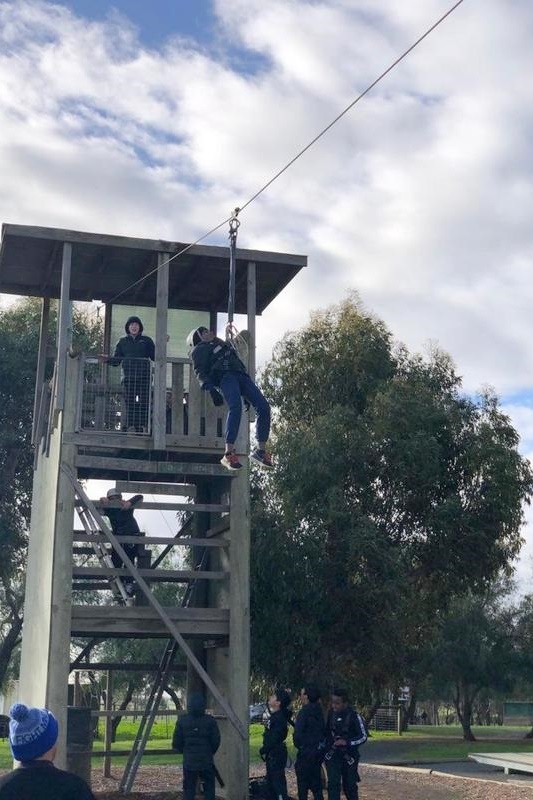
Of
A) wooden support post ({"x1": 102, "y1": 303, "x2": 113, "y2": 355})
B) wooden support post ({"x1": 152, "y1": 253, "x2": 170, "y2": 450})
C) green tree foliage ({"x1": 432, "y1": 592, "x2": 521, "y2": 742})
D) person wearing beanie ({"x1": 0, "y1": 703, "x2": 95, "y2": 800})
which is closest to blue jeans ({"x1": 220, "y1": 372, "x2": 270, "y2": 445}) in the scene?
wooden support post ({"x1": 152, "y1": 253, "x2": 170, "y2": 450})

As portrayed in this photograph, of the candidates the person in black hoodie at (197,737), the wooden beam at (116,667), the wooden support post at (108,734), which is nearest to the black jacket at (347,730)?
the person in black hoodie at (197,737)

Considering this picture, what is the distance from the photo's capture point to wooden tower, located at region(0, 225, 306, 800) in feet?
44.4

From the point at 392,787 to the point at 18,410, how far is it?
13945 mm

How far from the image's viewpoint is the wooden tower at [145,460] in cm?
1354

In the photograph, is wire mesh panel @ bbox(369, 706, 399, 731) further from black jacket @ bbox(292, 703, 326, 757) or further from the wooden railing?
the wooden railing

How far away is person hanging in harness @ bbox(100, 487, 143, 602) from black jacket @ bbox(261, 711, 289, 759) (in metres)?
2.57

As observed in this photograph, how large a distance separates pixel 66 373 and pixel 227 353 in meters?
2.50

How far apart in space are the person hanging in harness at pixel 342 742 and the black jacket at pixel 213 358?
408 cm

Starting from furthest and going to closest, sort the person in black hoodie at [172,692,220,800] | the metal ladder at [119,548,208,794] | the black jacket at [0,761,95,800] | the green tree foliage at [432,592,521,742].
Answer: the green tree foliage at [432,592,521,742] < the metal ladder at [119,548,208,794] < the person in black hoodie at [172,692,220,800] < the black jacket at [0,761,95,800]

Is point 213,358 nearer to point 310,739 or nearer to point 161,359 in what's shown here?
point 161,359

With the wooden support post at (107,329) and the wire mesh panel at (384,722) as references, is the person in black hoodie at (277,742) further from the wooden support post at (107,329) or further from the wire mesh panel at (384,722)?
the wire mesh panel at (384,722)

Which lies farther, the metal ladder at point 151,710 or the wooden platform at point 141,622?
the metal ladder at point 151,710

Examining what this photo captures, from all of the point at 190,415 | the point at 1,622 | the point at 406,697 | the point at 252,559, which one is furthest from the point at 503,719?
the point at 190,415

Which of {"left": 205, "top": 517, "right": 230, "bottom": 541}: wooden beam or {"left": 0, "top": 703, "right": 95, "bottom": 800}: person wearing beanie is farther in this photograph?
{"left": 205, "top": 517, "right": 230, "bottom": 541}: wooden beam
